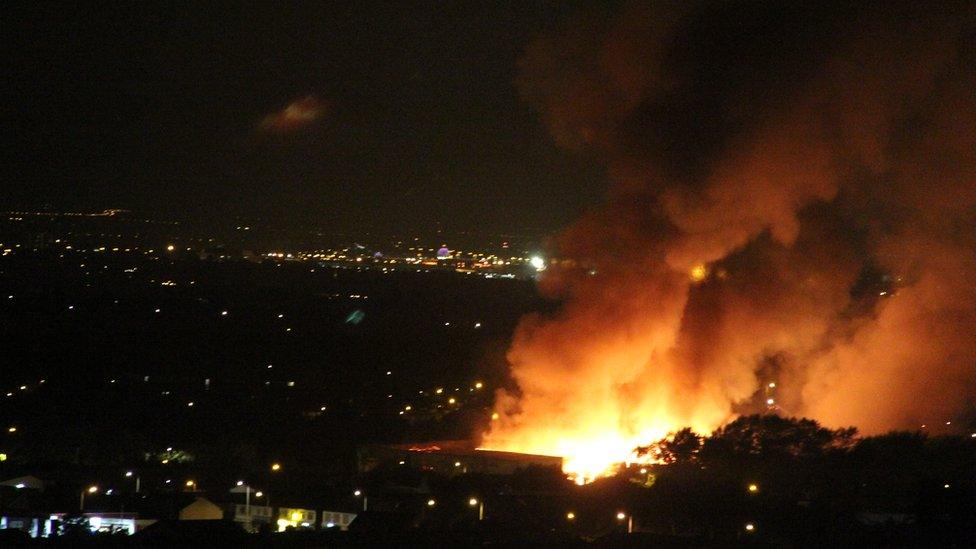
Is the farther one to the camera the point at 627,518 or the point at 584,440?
the point at 584,440

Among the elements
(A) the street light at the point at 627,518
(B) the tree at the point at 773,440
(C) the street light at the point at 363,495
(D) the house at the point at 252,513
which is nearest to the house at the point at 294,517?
(D) the house at the point at 252,513

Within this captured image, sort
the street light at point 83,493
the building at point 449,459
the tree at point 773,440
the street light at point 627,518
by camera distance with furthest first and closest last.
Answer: the building at point 449,459, the tree at point 773,440, the street light at point 83,493, the street light at point 627,518

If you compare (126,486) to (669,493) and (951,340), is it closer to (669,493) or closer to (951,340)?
(669,493)

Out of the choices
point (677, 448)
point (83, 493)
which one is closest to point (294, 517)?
point (83, 493)

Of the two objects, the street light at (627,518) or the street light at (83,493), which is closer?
the street light at (627,518)

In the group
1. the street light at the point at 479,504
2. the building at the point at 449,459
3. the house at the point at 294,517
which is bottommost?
the house at the point at 294,517

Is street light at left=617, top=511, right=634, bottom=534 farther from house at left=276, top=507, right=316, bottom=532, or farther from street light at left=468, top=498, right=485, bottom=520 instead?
house at left=276, top=507, right=316, bottom=532

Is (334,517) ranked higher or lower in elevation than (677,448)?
lower

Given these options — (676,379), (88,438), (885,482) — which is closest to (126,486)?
(88,438)

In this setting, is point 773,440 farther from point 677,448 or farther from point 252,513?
point 252,513

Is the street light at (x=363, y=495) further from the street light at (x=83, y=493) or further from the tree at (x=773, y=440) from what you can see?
the tree at (x=773, y=440)

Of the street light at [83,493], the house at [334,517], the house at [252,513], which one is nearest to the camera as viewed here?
the street light at [83,493]

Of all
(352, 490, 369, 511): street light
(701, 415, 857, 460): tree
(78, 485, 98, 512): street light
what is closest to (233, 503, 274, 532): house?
(352, 490, 369, 511): street light
